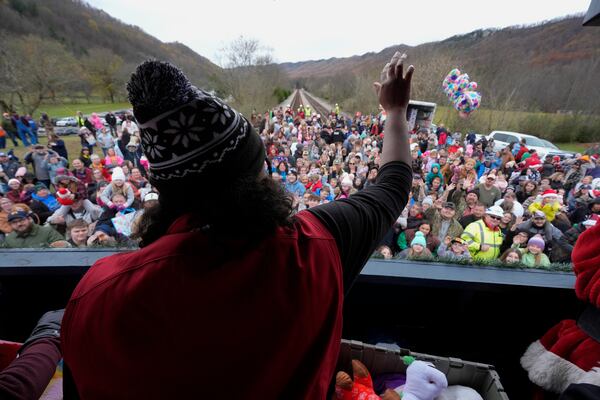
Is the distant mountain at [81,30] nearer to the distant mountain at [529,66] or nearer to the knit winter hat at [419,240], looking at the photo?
the distant mountain at [529,66]

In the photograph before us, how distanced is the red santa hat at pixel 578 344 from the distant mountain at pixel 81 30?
29940mm

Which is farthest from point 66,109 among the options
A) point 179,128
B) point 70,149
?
point 179,128

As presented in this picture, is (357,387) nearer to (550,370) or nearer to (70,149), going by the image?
(550,370)

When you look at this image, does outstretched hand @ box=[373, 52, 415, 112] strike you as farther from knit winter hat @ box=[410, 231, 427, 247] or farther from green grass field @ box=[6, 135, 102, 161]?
green grass field @ box=[6, 135, 102, 161]

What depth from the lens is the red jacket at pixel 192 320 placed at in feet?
1.65

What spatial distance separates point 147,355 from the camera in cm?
50

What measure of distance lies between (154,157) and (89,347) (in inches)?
14.1

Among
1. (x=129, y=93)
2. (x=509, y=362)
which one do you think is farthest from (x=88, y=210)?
(x=509, y=362)

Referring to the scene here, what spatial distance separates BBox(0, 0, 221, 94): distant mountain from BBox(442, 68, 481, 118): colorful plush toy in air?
2352cm

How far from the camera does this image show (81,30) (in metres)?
47.0

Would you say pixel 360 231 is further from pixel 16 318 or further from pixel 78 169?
pixel 78 169

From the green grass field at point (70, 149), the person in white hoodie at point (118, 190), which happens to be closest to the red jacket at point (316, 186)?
the person in white hoodie at point (118, 190)

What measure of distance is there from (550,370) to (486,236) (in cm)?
266

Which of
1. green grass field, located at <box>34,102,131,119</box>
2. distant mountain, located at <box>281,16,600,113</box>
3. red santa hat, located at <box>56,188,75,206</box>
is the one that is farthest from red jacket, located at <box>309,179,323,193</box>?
green grass field, located at <box>34,102,131,119</box>
